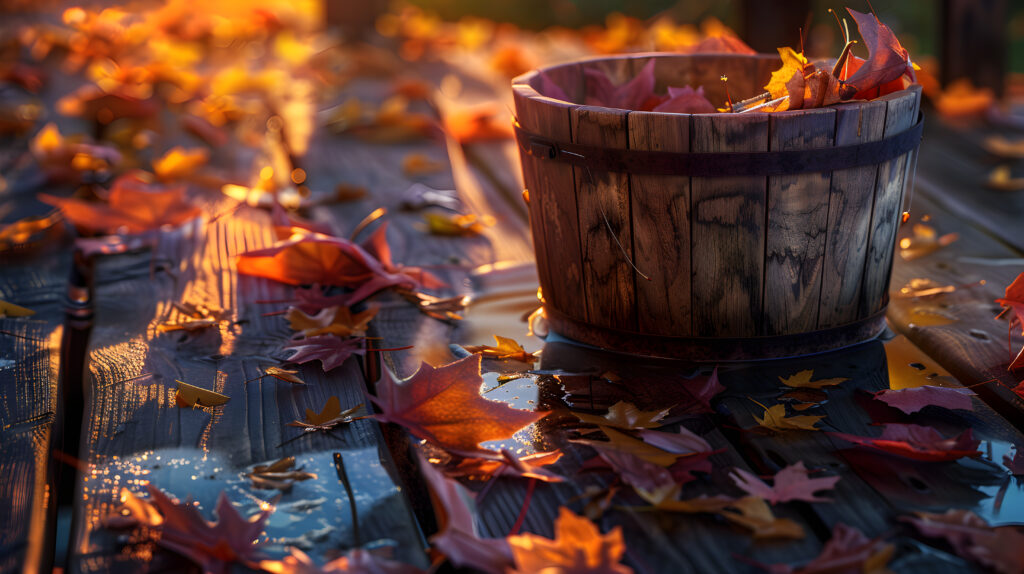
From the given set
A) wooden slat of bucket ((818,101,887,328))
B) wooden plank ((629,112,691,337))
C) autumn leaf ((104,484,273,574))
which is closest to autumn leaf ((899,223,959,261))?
wooden slat of bucket ((818,101,887,328))

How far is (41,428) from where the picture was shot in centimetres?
140

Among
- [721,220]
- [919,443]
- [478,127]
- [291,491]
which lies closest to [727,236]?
[721,220]

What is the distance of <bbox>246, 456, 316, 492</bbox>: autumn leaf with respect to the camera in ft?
4.09

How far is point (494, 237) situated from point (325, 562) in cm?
132

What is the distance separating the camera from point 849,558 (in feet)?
3.44

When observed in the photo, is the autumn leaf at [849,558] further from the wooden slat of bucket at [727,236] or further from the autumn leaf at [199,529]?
the autumn leaf at [199,529]

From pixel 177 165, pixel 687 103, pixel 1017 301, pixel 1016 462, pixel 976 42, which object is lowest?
pixel 1016 462

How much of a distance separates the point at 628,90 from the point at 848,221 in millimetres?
546

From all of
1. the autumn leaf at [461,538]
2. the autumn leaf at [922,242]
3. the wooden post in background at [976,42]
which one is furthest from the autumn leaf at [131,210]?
the wooden post in background at [976,42]

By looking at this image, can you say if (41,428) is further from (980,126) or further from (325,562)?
(980,126)

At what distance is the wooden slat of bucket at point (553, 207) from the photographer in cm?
151

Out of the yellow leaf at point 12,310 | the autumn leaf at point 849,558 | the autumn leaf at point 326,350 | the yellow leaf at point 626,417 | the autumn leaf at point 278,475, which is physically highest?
the yellow leaf at point 12,310

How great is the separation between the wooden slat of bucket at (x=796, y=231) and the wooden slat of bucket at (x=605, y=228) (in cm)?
23

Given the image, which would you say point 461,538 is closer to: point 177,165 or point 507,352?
point 507,352
